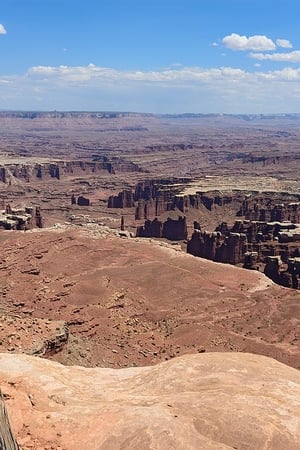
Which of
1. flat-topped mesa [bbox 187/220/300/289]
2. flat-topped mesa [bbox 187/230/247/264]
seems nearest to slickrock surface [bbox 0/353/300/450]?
flat-topped mesa [bbox 187/220/300/289]

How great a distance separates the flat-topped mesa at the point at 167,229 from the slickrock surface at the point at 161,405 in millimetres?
80081

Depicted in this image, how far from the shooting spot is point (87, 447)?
57.8 ft

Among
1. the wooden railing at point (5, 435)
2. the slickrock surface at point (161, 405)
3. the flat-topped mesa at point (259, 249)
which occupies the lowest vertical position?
the flat-topped mesa at point (259, 249)

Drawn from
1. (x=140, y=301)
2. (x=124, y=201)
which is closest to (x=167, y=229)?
(x=124, y=201)

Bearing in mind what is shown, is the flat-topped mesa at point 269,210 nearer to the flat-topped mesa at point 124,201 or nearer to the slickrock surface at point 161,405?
the flat-topped mesa at point 124,201

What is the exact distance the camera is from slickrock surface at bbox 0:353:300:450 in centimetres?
1777

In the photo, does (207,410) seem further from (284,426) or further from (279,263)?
(279,263)

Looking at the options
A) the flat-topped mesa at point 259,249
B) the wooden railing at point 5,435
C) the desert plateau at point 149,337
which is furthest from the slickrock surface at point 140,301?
the wooden railing at point 5,435

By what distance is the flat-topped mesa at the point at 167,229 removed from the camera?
347 ft

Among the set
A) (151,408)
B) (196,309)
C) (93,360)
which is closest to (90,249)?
(196,309)

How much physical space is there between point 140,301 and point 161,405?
106 feet

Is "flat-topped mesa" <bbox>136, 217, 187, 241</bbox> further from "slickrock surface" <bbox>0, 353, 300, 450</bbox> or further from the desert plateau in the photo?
"slickrock surface" <bbox>0, 353, 300, 450</bbox>

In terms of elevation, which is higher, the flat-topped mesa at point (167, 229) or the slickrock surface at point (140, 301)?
the slickrock surface at point (140, 301)

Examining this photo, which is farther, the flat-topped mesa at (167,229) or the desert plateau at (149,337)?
the flat-topped mesa at (167,229)
